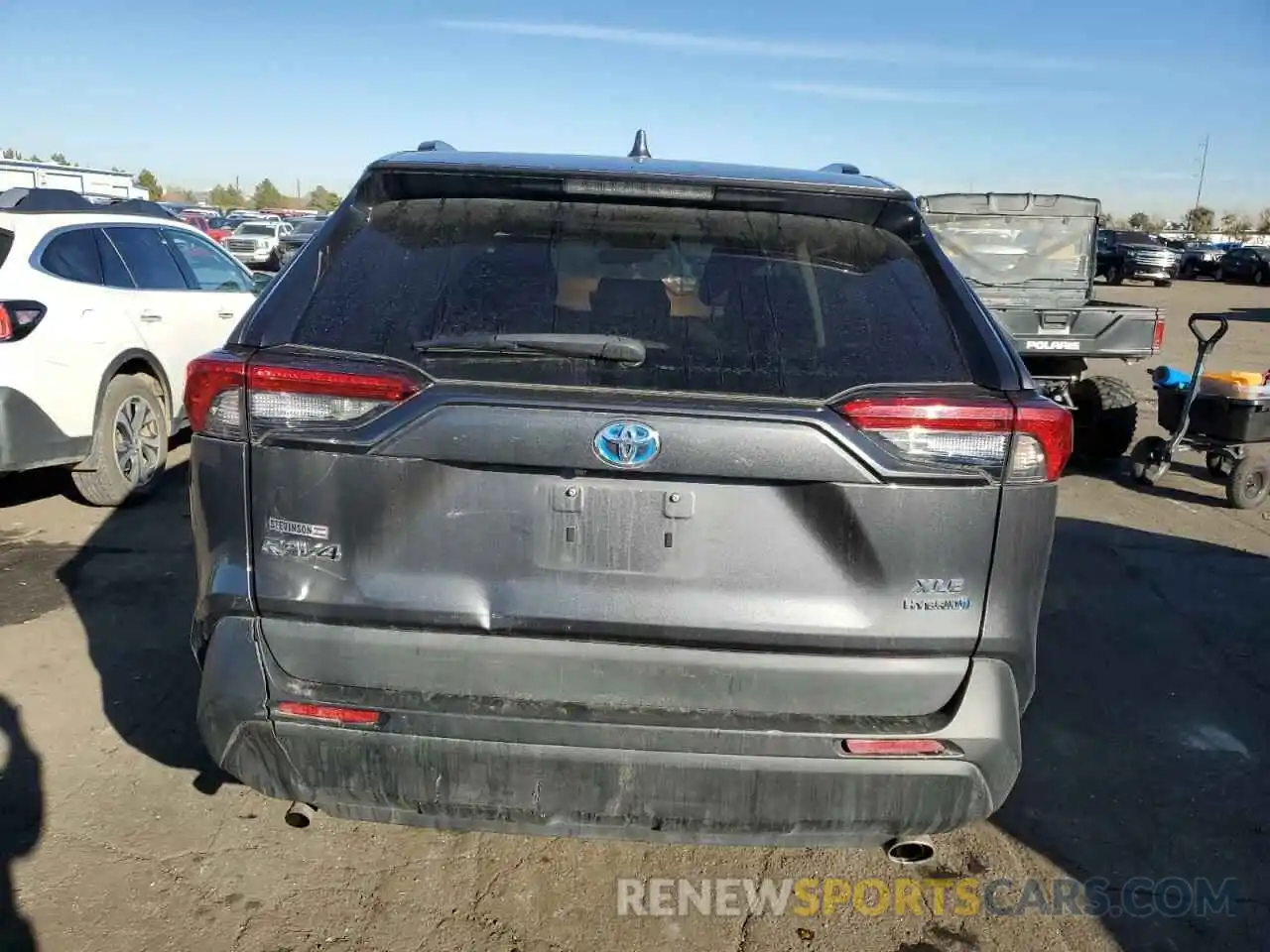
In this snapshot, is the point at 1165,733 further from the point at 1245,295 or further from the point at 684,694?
the point at 1245,295

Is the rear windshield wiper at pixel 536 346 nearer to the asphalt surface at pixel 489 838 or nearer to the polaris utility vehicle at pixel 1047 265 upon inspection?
the asphalt surface at pixel 489 838

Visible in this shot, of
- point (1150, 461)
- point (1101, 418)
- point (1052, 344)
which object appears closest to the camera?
point (1052, 344)

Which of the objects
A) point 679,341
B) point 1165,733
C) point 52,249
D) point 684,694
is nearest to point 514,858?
point 684,694

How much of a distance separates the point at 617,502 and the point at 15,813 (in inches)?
90.9

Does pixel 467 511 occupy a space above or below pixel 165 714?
above

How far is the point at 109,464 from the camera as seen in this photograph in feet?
19.5

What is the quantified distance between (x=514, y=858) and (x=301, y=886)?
60 centimetres

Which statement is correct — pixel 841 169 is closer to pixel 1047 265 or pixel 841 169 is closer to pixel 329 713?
pixel 329 713

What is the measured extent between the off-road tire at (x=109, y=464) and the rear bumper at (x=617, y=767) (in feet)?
14.1

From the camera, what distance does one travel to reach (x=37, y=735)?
3.49 metres

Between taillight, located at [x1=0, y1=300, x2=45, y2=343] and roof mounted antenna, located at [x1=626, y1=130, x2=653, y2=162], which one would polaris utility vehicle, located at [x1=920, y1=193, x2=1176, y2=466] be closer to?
roof mounted antenna, located at [x1=626, y1=130, x2=653, y2=162]

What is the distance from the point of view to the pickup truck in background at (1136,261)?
117 feet

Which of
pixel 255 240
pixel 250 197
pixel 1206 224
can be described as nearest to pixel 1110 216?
pixel 1206 224

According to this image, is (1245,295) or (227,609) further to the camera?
(1245,295)
